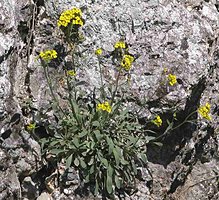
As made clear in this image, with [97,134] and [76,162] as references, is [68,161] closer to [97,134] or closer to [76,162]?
[76,162]

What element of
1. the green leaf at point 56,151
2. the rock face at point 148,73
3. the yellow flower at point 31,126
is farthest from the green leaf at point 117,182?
the yellow flower at point 31,126

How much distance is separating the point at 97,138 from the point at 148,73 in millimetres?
1204

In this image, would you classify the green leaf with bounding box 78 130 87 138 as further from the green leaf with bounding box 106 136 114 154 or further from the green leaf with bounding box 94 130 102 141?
the green leaf with bounding box 106 136 114 154

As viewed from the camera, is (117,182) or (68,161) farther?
(117,182)

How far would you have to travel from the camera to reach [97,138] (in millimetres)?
4879

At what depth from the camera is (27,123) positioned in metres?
5.18

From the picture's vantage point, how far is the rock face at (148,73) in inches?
199

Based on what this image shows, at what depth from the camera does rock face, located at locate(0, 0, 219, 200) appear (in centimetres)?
506

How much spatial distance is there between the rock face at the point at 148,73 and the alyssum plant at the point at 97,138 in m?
0.20

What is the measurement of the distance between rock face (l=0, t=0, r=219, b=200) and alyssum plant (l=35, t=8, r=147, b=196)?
0.66 feet

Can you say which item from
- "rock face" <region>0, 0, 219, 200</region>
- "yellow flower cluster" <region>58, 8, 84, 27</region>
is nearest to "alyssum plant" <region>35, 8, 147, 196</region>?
"yellow flower cluster" <region>58, 8, 84, 27</region>

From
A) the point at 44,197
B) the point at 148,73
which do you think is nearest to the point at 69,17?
the point at 148,73

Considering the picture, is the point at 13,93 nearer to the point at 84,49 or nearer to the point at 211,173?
the point at 84,49

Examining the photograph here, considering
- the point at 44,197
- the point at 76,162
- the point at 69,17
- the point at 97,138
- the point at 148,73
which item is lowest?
the point at 44,197
